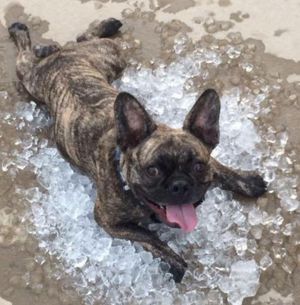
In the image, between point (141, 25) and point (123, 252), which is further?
point (141, 25)

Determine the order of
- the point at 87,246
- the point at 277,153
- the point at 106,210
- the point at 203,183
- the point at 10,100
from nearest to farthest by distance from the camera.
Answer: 1. the point at 203,183
2. the point at 106,210
3. the point at 87,246
4. the point at 277,153
5. the point at 10,100

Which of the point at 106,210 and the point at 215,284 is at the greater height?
the point at 106,210

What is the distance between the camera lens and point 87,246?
4.21m

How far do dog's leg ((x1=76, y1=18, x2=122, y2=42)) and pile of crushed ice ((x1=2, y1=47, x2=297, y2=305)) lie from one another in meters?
0.67

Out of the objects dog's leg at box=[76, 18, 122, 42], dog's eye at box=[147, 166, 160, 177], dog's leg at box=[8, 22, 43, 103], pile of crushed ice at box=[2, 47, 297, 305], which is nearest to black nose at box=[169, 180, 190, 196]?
dog's eye at box=[147, 166, 160, 177]

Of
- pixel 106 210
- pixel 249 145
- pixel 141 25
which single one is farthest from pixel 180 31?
pixel 106 210

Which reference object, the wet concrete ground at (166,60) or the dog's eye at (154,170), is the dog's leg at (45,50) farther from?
the dog's eye at (154,170)

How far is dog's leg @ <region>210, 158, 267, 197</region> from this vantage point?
4.23m

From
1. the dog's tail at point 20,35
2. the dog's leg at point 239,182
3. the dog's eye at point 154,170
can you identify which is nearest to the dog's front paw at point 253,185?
the dog's leg at point 239,182

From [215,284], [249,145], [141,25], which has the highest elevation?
[141,25]

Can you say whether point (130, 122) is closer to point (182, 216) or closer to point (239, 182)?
point (182, 216)

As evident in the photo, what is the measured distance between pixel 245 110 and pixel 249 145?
32 cm

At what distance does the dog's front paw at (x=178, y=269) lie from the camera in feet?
13.0

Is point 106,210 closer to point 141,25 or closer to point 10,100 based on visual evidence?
point 10,100
